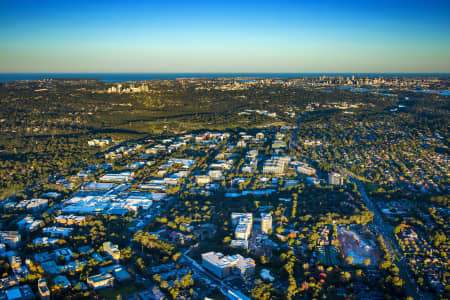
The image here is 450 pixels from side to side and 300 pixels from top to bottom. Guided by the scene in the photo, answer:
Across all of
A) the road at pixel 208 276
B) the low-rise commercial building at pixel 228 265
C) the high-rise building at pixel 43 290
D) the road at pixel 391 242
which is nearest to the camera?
the high-rise building at pixel 43 290

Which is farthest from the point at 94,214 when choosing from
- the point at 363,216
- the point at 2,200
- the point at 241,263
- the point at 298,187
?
the point at 363,216

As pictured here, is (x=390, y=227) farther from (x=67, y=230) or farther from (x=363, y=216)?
(x=67, y=230)

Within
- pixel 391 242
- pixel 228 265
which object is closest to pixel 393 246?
pixel 391 242

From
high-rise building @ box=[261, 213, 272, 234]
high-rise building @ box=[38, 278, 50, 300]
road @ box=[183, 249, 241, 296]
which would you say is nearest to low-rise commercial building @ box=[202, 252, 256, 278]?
road @ box=[183, 249, 241, 296]

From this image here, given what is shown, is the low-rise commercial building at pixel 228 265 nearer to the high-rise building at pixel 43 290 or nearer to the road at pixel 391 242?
the high-rise building at pixel 43 290

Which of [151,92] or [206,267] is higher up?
[151,92]

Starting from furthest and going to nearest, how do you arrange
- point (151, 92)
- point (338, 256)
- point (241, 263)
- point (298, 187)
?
point (151, 92) < point (298, 187) < point (338, 256) < point (241, 263)

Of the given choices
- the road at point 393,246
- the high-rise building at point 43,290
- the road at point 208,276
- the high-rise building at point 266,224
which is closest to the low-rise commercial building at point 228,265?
the road at point 208,276

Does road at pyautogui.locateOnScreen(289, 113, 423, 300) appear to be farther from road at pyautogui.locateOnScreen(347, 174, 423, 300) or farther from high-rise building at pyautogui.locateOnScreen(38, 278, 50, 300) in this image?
high-rise building at pyautogui.locateOnScreen(38, 278, 50, 300)

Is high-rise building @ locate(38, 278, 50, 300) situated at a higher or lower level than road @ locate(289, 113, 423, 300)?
higher

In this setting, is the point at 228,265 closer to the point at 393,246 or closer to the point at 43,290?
the point at 43,290

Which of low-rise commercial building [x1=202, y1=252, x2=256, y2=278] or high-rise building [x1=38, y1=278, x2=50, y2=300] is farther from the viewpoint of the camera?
low-rise commercial building [x1=202, y1=252, x2=256, y2=278]
